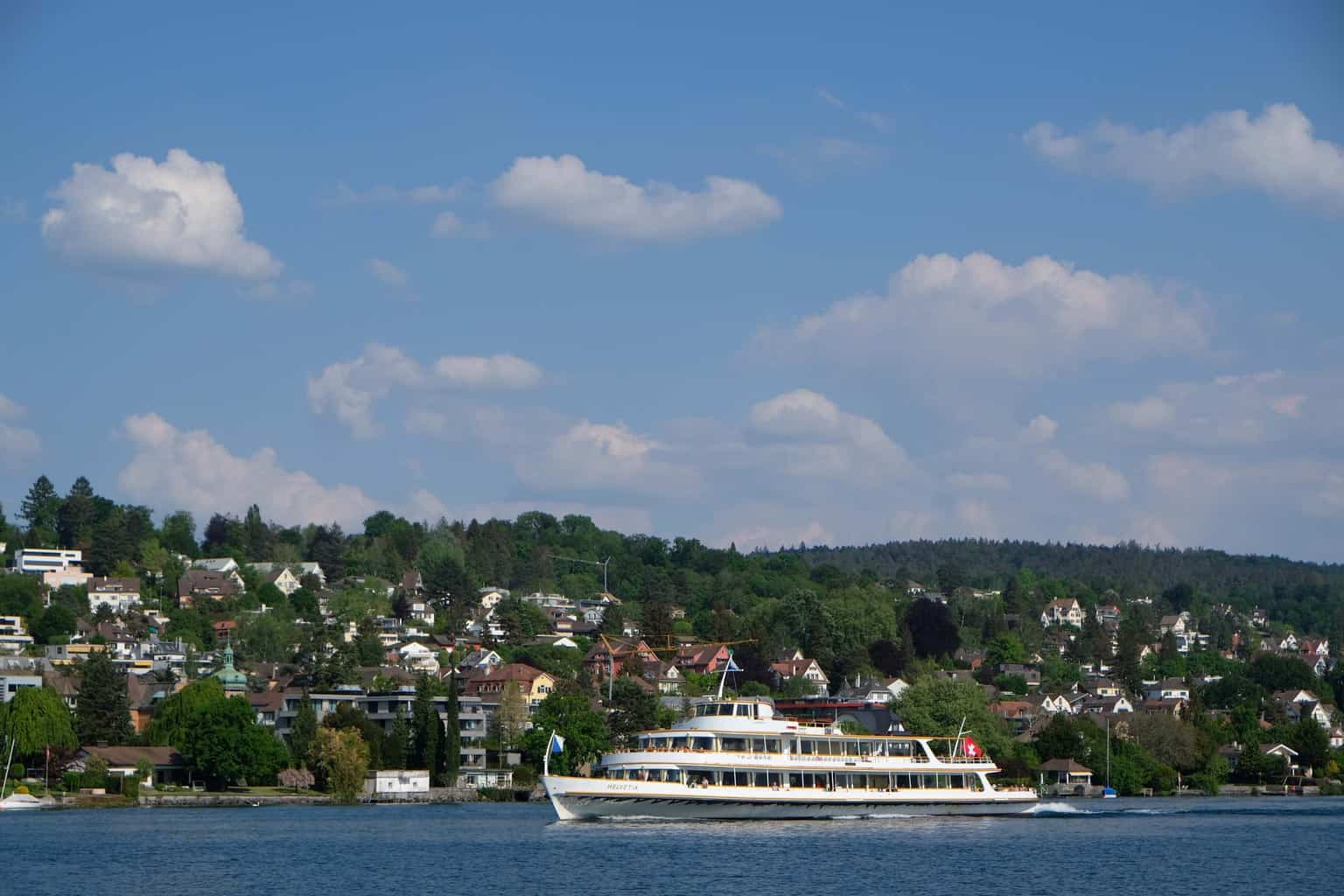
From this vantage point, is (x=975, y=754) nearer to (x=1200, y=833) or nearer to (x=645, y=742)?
(x=1200, y=833)

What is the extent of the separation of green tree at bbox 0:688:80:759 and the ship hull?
4921cm

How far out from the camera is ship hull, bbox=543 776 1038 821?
257ft

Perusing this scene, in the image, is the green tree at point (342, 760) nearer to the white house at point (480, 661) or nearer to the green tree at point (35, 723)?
the green tree at point (35, 723)

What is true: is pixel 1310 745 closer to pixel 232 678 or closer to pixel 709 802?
pixel 709 802

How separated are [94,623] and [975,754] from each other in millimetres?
134307

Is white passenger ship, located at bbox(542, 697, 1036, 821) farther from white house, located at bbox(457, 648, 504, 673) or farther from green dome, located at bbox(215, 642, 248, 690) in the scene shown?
white house, located at bbox(457, 648, 504, 673)

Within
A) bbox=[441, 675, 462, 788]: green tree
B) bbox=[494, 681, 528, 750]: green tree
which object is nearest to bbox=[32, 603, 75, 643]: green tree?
bbox=[494, 681, 528, 750]: green tree

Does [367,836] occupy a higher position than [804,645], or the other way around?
[804,645]

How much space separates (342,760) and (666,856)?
167 feet

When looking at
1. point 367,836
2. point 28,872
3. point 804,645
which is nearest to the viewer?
point 28,872

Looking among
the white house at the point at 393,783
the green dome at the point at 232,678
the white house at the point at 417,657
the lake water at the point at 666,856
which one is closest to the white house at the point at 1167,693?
the white house at the point at 417,657

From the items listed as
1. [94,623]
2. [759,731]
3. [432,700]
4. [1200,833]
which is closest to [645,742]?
[759,731]

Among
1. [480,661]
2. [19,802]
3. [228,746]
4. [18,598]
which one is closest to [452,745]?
[228,746]

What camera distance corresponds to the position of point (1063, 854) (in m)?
69.1
